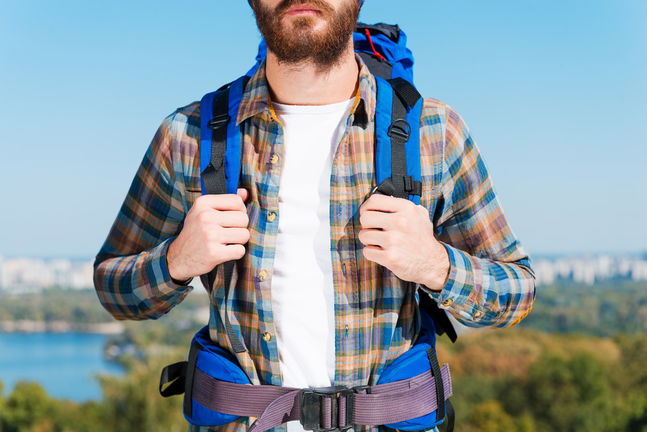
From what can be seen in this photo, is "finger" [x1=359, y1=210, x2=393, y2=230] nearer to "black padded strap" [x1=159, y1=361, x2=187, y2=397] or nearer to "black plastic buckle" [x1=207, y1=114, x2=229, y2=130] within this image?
"black plastic buckle" [x1=207, y1=114, x2=229, y2=130]

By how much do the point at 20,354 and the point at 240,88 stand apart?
92.0 meters

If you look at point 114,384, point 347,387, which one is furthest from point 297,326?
point 114,384

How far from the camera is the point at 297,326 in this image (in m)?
1.75

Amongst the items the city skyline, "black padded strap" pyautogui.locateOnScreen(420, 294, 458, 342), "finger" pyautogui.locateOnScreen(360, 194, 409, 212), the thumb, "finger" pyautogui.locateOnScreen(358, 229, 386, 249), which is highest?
the thumb

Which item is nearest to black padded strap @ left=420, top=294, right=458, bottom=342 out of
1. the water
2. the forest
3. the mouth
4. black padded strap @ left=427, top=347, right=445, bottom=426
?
black padded strap @ left=427, top=347, right=445, bottom=426

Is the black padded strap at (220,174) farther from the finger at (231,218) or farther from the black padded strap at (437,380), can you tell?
the black padded strap at (437,380)

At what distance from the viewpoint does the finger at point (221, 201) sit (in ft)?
5.60

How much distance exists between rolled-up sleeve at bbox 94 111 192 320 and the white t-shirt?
311mm

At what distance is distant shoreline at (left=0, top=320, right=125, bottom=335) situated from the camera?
78.3m

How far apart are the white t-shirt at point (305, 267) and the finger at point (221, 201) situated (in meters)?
0.13

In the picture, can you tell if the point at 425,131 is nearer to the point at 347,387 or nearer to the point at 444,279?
the point at 444,279

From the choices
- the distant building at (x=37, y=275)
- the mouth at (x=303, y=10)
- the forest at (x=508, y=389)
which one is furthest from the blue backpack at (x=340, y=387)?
the distant building at (x=37, y=275)

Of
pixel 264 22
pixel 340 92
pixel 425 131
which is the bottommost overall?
pixel 425 131

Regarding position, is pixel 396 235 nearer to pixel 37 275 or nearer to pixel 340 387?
pixel 340 387
